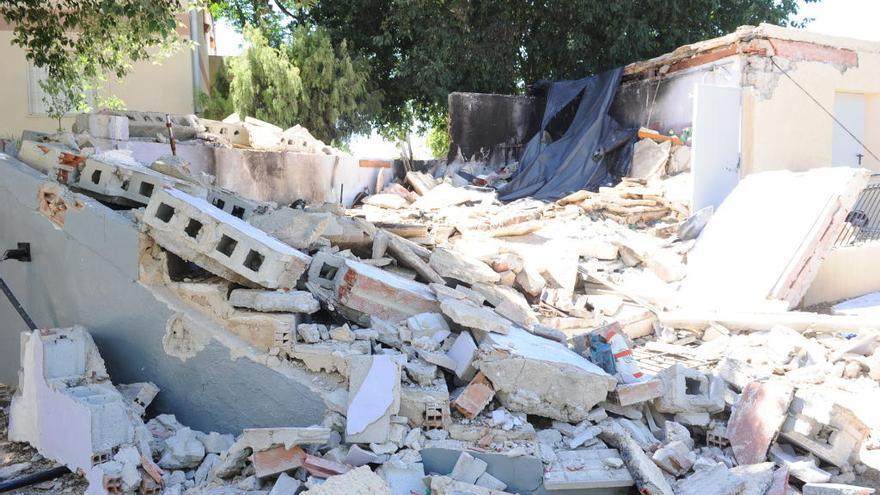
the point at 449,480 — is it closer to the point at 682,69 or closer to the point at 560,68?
the point at 682,69

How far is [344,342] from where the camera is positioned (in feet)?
13.3

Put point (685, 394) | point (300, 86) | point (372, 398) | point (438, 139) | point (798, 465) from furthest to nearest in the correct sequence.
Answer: point (438, 139) → point (300, 86) → point (685, 394) → point (798, 465) → point (372, 398)

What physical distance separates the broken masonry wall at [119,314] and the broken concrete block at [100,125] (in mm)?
3062

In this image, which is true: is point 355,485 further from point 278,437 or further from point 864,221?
point 864,221

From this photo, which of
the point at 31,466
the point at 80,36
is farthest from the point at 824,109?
the point at 31,466

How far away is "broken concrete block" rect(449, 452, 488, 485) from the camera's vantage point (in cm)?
335

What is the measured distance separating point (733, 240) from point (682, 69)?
4859 mm

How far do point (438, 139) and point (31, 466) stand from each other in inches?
678

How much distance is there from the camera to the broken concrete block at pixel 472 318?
4.31 metres

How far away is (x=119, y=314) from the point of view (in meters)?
4.45

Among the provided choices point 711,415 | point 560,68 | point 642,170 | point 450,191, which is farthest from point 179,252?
point 560,68

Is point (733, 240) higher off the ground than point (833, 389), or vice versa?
point (733, 240)

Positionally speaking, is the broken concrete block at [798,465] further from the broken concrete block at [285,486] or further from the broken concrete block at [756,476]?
the broken concrete block at [285,486]

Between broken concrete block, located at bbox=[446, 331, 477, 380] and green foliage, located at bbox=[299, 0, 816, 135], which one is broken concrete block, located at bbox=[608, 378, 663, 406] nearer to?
broken concrete block, located at bbox=[446, 331, 477, 380]
